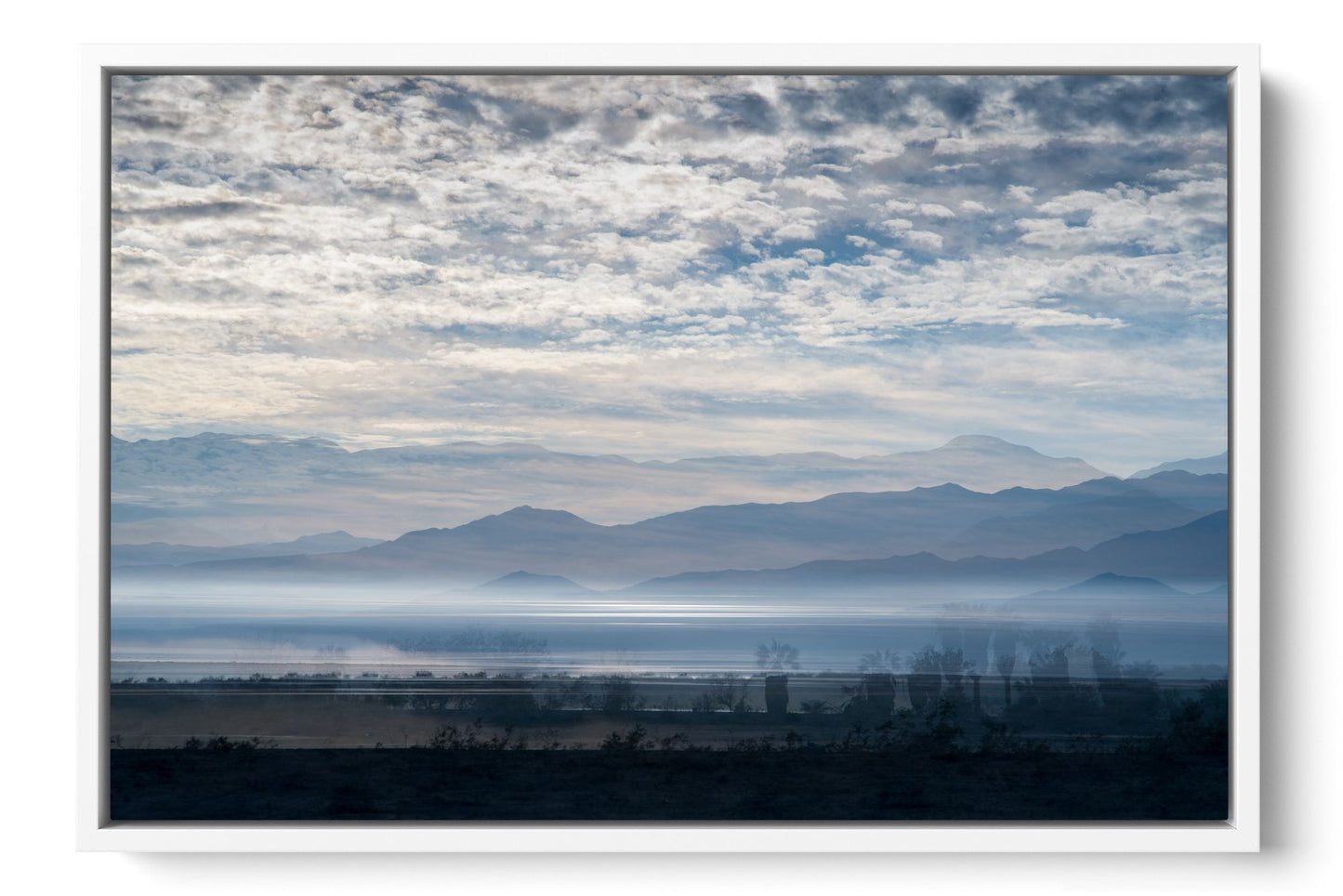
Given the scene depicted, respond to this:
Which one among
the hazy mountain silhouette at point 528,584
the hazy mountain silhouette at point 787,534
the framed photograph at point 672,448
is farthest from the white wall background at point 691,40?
the hazy mountain silhouette at point 528,584

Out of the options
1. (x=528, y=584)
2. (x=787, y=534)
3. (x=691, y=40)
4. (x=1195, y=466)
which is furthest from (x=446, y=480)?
(x=1195, y=466)

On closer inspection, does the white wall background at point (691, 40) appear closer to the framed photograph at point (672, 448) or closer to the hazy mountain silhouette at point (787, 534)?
the framed photograph at point (672, 448)

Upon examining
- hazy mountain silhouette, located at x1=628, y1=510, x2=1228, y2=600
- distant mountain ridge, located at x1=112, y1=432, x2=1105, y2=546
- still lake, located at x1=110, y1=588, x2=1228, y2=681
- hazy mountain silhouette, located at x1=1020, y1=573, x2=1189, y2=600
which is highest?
distant mountain ridge, located at x1=112, y1=432, x2=1105, y2=546

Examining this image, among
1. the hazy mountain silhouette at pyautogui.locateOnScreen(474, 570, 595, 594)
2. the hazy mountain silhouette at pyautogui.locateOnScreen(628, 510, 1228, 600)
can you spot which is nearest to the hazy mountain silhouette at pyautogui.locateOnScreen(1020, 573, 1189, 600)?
the hazy mountain silhouette at pyautogui.locateOnScreen(628, 510, 1228, 600)

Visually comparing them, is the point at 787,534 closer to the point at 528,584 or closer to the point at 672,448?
the point at 672,448

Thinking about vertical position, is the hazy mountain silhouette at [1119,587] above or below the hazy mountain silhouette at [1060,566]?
below

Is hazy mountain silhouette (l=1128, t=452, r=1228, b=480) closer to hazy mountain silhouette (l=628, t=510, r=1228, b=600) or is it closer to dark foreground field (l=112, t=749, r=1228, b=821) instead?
hazy mountain silhouette (l=628, t=510, r=1228, b=600)
